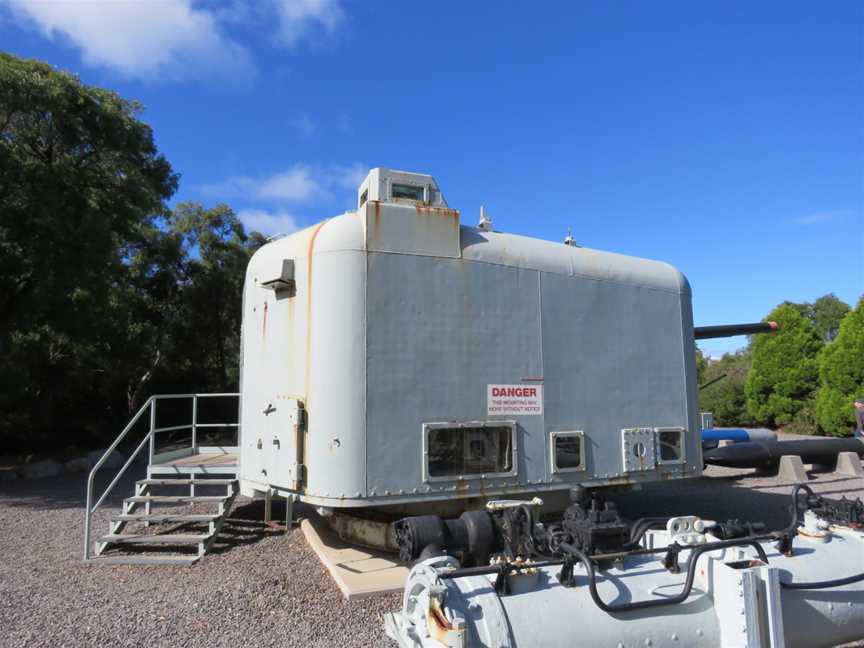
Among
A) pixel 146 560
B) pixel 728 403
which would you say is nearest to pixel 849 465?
pixel 146 560

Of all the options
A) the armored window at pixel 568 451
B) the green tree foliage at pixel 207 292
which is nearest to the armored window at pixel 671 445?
the armored window at pixel 568 451

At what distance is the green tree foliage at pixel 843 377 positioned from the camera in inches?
843

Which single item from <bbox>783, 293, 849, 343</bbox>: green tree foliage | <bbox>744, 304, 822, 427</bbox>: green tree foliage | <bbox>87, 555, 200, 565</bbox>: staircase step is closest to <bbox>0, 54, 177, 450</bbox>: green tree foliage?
<bbox>87, 555, 200, 565</bbox>: staircase step

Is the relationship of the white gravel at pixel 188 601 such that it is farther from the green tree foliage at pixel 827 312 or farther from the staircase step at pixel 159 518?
the green tree foliage at pixel 827 312

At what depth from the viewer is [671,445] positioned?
696 centimetres

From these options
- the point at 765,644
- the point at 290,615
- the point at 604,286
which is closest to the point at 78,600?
the point at 290,615

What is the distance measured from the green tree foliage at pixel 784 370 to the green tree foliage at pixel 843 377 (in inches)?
72.8

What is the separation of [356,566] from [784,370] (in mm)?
24266

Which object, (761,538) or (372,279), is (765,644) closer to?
(761,538)

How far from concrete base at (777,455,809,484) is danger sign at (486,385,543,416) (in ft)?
30.2

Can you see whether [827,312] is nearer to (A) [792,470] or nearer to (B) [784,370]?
(B) [784,370]

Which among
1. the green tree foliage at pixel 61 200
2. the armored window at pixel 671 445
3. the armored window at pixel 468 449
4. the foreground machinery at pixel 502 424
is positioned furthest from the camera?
the green tree foliage at pixel 61 200

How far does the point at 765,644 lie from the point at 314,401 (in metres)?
3.88

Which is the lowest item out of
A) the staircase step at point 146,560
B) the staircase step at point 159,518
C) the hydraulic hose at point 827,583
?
the staircase step at point 146,560
